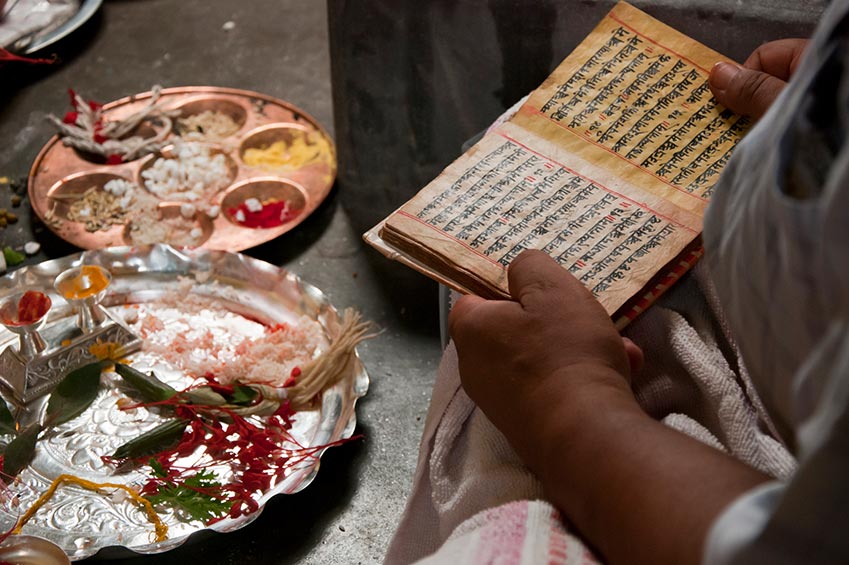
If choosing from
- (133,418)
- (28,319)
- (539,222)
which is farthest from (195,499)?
(539,222)

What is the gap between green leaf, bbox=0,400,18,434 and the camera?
3.06 feet

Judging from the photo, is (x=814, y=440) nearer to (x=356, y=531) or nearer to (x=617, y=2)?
(x=356, y=531)

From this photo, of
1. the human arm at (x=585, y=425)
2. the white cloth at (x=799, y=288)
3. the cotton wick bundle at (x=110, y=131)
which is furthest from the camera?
the cotton wick bundle at (x=110, y=131)

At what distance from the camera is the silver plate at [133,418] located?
2.82 feet

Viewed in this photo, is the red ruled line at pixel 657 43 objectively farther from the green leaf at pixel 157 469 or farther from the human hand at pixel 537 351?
the green leaf at pixel 157 469

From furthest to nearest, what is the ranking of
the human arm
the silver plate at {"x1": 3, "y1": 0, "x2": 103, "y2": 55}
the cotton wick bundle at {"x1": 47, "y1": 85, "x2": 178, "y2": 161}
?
the silver plate at {"x1": 3, "y1": 0, "x2": 103, "y2": 55}
the cotton wick bundle at {"x1": 47, "y1": 85, "x2": 178, "y2": 161}
the human arm

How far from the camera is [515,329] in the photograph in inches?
24.0

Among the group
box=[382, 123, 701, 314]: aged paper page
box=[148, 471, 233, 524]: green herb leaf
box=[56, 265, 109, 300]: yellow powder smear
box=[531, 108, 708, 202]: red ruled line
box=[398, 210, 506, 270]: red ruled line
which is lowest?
box=[148, 471, 233, 524]: green herb leaf

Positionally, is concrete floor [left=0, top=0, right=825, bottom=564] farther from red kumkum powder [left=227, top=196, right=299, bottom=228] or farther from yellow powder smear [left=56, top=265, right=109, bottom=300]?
yellow powder smear [left=56, top=265, right=109, bottom=300]

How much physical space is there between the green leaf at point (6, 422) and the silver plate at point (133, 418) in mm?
32

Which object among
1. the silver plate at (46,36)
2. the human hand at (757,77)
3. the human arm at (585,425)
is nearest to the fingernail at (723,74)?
the human hand at (757,77)

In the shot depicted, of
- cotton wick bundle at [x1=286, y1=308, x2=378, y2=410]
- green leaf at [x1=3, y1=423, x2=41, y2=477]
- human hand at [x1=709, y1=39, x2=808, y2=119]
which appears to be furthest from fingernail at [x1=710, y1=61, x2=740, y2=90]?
green leaf at [x1=3, y1=423, x2=41, y2=477]

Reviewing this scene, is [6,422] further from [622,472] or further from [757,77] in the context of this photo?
[757,77]

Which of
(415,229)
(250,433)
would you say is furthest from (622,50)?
(250,433)
